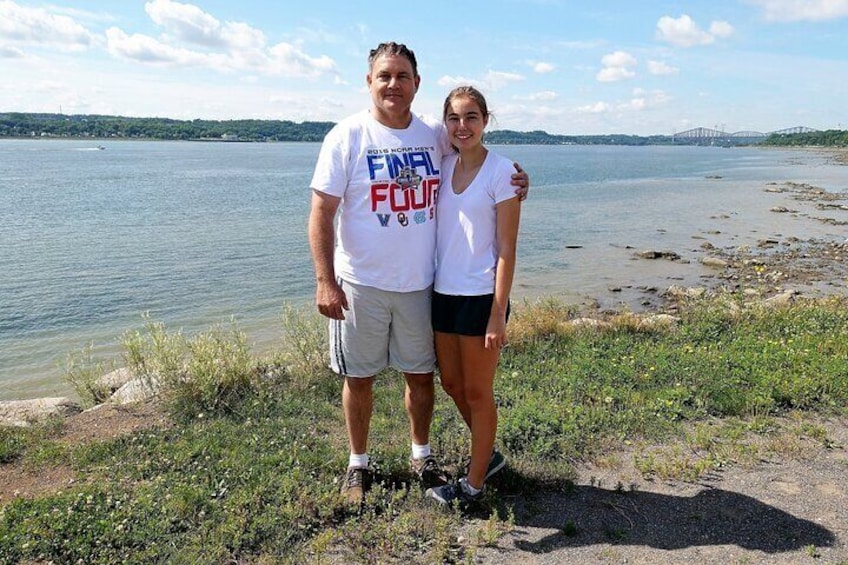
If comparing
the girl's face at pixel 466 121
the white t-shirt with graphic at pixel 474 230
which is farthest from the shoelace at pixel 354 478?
the girl's face at pixel 466 121

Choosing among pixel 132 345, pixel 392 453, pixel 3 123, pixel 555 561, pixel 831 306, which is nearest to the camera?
pixel 555 561

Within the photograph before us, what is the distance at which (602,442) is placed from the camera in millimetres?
5121

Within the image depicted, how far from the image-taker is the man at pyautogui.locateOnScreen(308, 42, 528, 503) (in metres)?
3.81

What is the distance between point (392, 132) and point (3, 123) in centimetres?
18520

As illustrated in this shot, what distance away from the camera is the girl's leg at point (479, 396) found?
156 inches

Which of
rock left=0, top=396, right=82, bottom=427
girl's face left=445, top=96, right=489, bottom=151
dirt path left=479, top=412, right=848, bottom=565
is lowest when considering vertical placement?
rock left=0, top=396, right=82, bottom=427

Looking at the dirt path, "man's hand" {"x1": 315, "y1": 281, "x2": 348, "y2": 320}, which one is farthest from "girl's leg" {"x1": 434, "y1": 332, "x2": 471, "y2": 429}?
the dirt path

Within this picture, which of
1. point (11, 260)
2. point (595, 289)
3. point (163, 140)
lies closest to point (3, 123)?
point (163, 140)

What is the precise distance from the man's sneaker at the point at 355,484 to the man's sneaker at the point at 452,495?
1.53 ft

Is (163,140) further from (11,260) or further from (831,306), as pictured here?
(831,306)

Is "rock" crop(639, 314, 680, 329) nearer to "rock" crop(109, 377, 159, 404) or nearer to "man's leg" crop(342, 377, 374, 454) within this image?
"man's leg" crop(342, 377, 374, 454)

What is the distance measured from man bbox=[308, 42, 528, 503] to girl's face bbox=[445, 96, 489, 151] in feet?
0.83

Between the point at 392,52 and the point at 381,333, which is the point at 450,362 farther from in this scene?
the point at 392,52

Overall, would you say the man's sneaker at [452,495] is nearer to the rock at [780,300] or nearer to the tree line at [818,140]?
the rock at [780,300]
